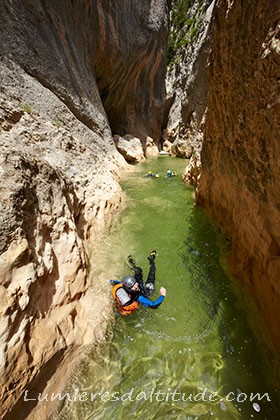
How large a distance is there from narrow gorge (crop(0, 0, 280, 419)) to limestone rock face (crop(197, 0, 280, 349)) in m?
0.03

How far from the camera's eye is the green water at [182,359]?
10.4ft

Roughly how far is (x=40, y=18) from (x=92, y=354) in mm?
12968

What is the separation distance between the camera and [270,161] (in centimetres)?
363

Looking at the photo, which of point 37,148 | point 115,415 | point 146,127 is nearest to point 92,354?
point 115,415

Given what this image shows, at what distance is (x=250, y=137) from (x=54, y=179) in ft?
15.5

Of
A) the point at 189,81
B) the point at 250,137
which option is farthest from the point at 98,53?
the point at 250,137

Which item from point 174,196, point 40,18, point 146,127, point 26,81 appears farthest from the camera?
point 146,127

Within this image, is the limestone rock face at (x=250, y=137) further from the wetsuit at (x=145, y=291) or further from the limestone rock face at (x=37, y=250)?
the limestone rock face at (x=37, y=250)

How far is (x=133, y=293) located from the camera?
15.3ft

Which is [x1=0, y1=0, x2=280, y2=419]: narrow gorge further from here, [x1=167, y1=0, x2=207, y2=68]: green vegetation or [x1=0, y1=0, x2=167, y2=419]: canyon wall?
[x1=167, y1=0, x2=207, y2=68]: green vegetation

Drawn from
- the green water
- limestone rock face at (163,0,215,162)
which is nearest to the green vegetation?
limestone rock face at (163,0,215,162)

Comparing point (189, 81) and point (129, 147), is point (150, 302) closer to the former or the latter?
point (129, 147)

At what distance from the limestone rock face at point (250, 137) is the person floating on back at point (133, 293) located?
6.94ft

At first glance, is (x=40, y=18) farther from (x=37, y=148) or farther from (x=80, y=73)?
(x=37, y=148)
